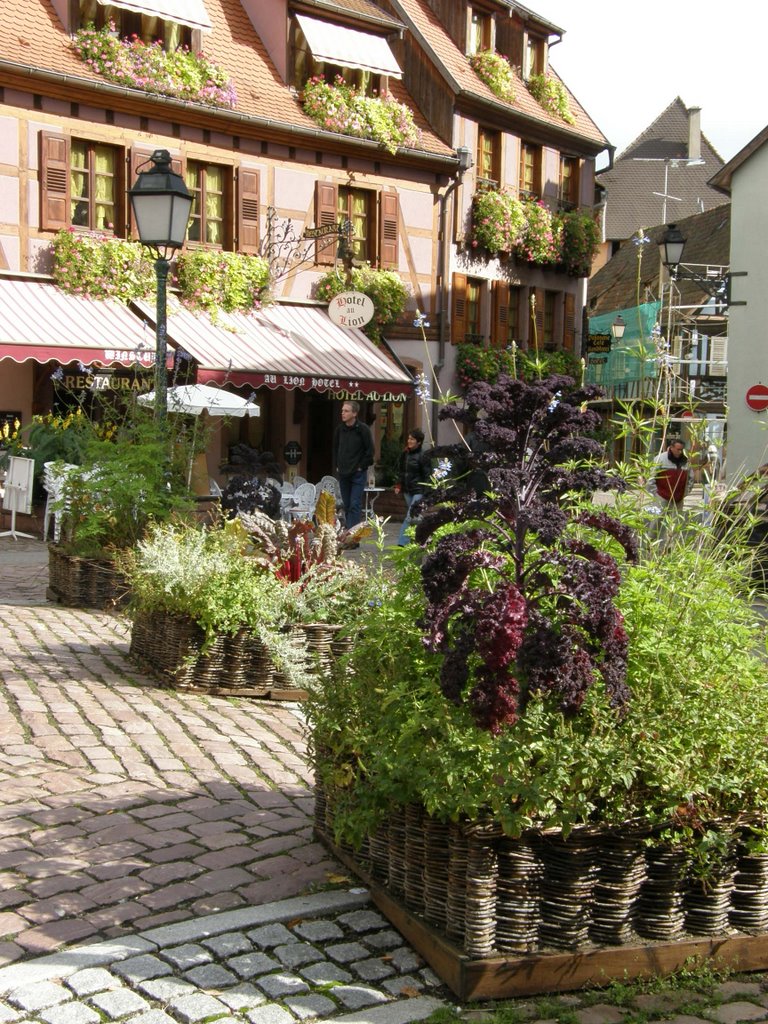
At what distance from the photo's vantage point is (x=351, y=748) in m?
4.56

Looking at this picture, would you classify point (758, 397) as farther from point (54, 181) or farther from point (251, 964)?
point (251, 964)

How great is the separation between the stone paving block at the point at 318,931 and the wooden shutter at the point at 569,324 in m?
25.7

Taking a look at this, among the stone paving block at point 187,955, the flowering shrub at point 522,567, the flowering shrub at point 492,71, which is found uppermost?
the flowering shrub at point 492,71

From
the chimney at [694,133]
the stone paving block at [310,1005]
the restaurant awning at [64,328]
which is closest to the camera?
the stone paving block at [310,1005]

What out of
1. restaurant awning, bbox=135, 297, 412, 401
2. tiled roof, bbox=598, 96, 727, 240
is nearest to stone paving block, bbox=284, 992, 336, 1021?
restaurant awning, bbox=135, 297, 412, 401

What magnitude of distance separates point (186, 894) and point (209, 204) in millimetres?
17704

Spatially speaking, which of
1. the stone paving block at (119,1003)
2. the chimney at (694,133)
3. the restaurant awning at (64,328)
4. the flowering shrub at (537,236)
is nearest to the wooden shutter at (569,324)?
the flowering shrub at (537,236)

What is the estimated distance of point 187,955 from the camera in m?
3.99

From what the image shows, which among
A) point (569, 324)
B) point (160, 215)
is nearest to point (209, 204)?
point (160, 215)

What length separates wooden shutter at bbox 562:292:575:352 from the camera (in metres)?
29.3

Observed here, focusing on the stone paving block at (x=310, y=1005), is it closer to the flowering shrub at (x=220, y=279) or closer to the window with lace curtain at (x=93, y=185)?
the window with lace curtain at (x=93, y=185)

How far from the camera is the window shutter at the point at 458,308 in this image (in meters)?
25.2

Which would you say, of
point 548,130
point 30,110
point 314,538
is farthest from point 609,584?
point 548,130

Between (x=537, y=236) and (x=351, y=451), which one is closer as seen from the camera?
(x=351, y=451)
